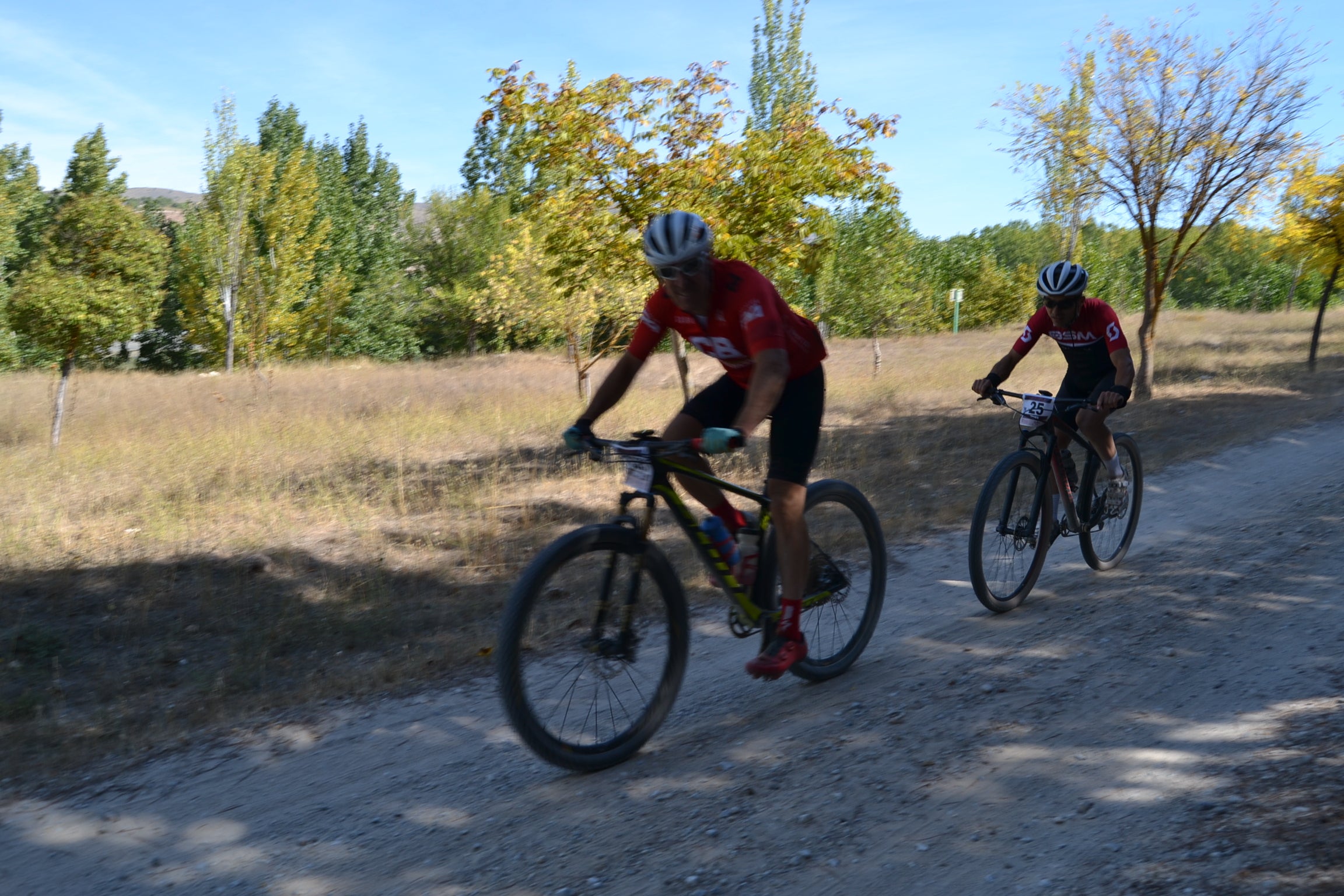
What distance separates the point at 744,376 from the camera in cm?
446

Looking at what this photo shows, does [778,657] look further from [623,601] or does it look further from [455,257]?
[455,257]

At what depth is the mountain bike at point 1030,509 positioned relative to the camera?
569cm

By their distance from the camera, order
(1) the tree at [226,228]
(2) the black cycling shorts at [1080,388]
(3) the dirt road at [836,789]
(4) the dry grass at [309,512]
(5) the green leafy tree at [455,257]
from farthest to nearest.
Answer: (5) the green leafy tree at [455,257]
(1) the tree at [226,228]
(2) the black cycling shorts at [1080,388]
(4) the dry grass at [309,512]
(3) the dirt road at [836,789]

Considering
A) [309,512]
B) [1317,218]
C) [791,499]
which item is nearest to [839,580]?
[791,499]

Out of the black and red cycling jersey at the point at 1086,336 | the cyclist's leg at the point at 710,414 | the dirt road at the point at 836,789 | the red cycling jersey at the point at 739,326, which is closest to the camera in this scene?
the dirt road at the point at 836,789

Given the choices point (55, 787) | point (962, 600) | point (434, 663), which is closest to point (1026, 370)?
point (962, 600)

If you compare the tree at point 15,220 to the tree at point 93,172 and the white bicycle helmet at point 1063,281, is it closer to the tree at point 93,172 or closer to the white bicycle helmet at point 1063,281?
the tree at point 93,172

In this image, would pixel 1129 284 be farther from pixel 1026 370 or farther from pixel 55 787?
pixel 55 787

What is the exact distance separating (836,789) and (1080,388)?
13.0ft

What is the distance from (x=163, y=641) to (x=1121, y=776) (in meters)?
5.57

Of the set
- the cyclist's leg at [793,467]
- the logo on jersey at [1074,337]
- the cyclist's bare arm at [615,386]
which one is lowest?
the cyclist's leg at [793,467]

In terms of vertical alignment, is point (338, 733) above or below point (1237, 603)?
below

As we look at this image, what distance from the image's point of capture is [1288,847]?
114 inches

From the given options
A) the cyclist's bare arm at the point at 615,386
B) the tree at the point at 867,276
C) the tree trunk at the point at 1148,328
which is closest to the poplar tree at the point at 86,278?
the cyclist's bare arm at the point at 615,386
